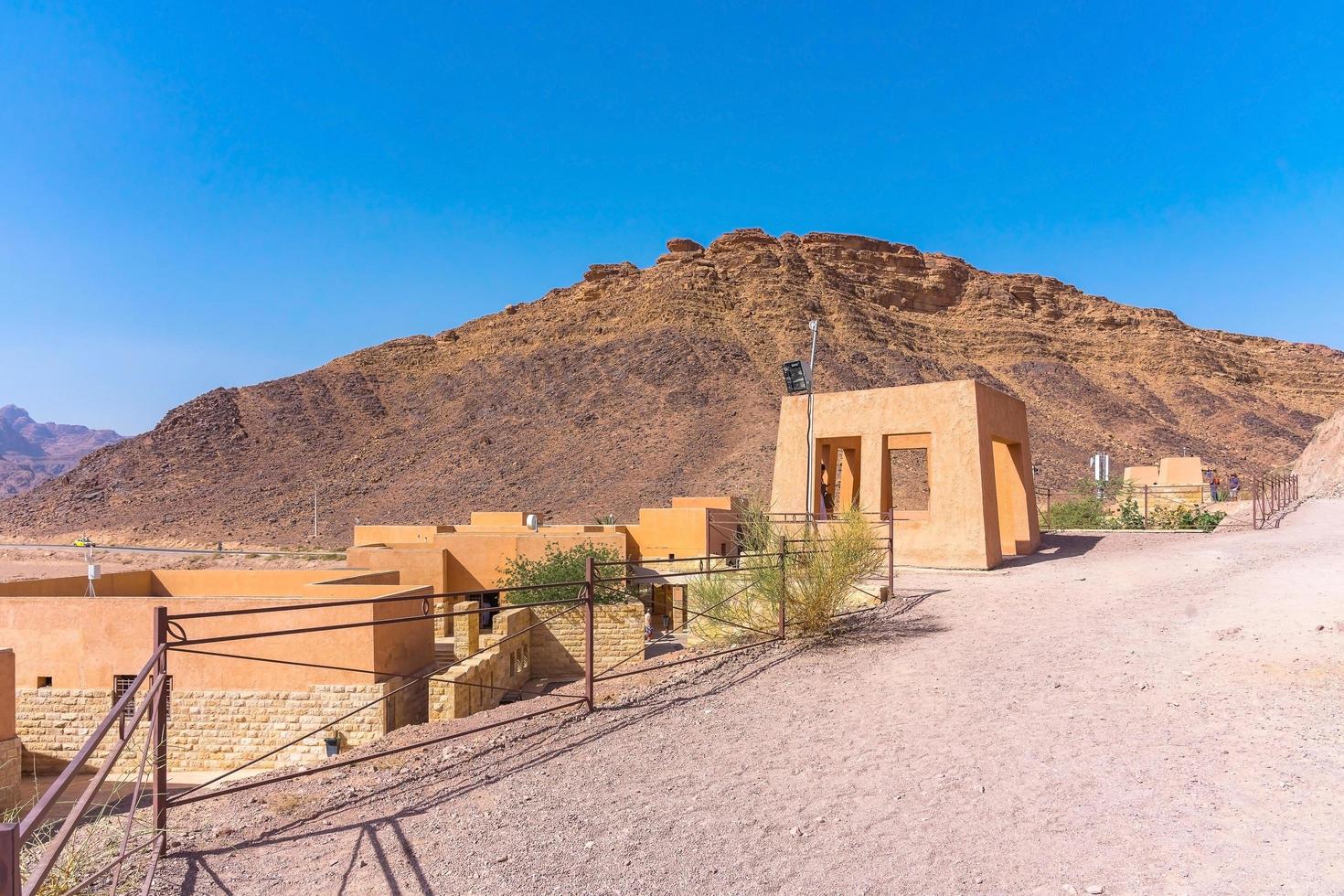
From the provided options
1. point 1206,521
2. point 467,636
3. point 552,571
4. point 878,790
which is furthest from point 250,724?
point 1206,521

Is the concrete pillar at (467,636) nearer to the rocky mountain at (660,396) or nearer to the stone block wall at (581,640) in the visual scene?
the stone block wall at (581,640)

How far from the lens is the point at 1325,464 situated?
120 ft

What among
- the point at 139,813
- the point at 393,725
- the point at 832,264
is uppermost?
the point at 832,264

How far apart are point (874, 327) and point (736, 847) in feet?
220

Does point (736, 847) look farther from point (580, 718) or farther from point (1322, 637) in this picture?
point (1322, 637)

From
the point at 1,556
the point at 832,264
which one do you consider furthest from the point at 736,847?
the point at 832,264

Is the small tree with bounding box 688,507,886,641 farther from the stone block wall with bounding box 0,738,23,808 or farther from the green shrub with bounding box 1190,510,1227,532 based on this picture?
the green shrub with bounding box 1190,510,1227,532

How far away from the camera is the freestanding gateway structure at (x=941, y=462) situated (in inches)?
640

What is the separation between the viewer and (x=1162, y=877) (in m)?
3.63

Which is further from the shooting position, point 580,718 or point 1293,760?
point 580,718

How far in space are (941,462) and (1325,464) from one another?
31446 mm

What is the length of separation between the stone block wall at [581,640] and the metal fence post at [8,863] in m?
13.1

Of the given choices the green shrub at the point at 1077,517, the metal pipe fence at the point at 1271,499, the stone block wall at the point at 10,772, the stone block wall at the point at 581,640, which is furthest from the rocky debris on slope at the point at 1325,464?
the stone block wall at the point at 10,772

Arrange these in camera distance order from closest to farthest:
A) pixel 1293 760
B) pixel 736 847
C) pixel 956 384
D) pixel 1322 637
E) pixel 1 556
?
pixel 736 847
pixel 1293 760
pixel 1322 637
pixel 956 384
pixel 1 556
